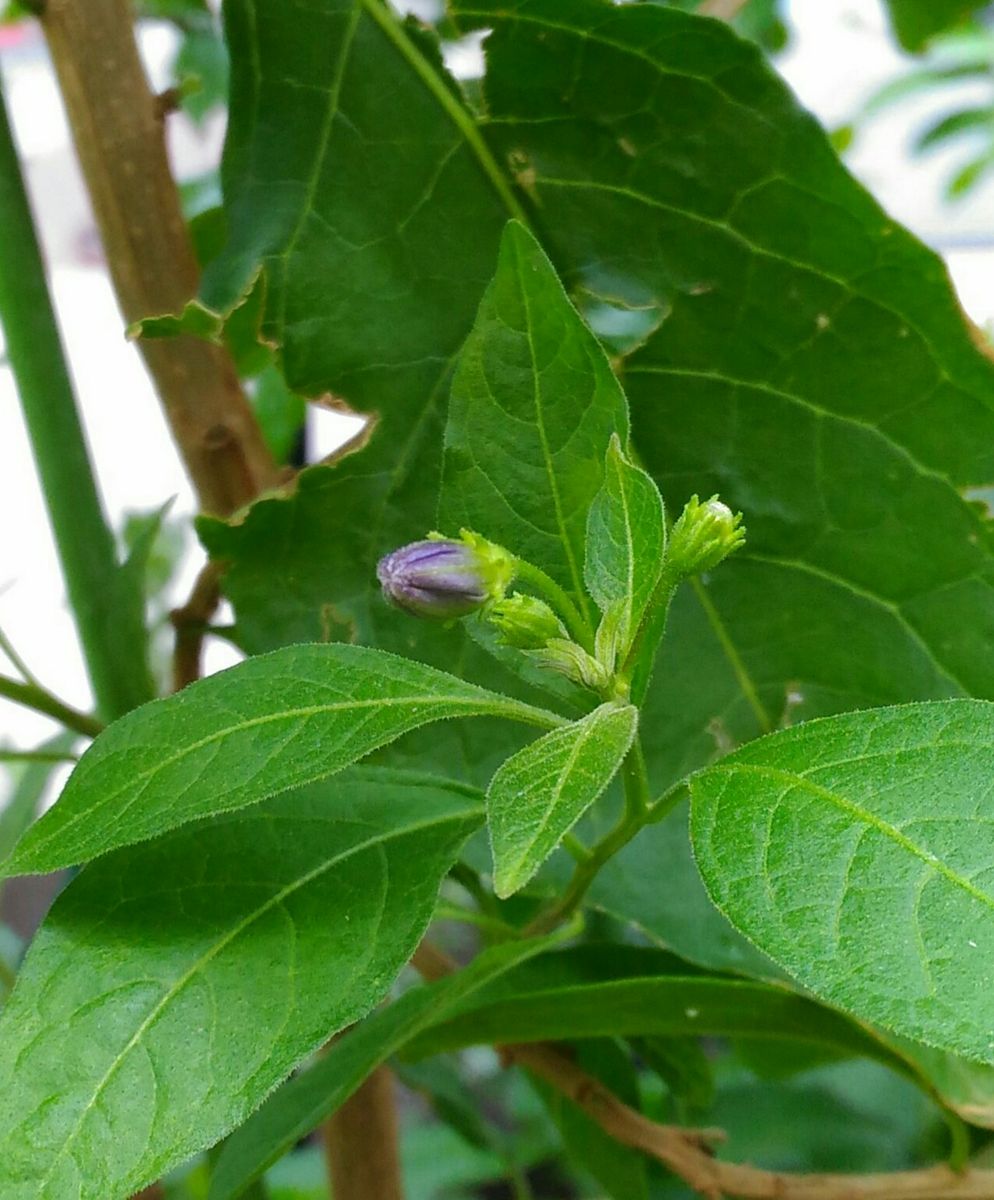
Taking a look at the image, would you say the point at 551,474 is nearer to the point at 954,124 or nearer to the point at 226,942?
the point at 226,942

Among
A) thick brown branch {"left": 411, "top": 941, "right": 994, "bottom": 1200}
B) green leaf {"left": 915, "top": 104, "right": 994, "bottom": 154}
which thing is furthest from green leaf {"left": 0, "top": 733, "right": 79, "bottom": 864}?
green leaf {"left": 915, "top": 104, "right": 994, "bottom": 154}

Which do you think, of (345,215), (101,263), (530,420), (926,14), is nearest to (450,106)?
(345,215)

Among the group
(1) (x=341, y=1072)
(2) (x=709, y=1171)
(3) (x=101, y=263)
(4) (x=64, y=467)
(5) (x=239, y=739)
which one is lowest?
(2) (x=709, y=1171)

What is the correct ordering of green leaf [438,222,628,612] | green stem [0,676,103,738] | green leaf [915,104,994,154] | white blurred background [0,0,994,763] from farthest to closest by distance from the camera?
1. green leaf [915,104,994,154]
2. white blurred background [0,0,994,763]
3. green stem [0,676,103,738]
4. green leaf [438,222,628,612]

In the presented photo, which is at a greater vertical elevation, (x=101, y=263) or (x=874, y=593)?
(x=101, y=263)

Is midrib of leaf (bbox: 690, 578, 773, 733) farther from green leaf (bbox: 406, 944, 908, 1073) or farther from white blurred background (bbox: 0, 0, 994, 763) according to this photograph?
white blurred background (bbox: 0, 0, 994, 763)

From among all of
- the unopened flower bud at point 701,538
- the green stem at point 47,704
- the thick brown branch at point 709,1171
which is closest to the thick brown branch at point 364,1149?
the thick brown branch at point 709,1171
